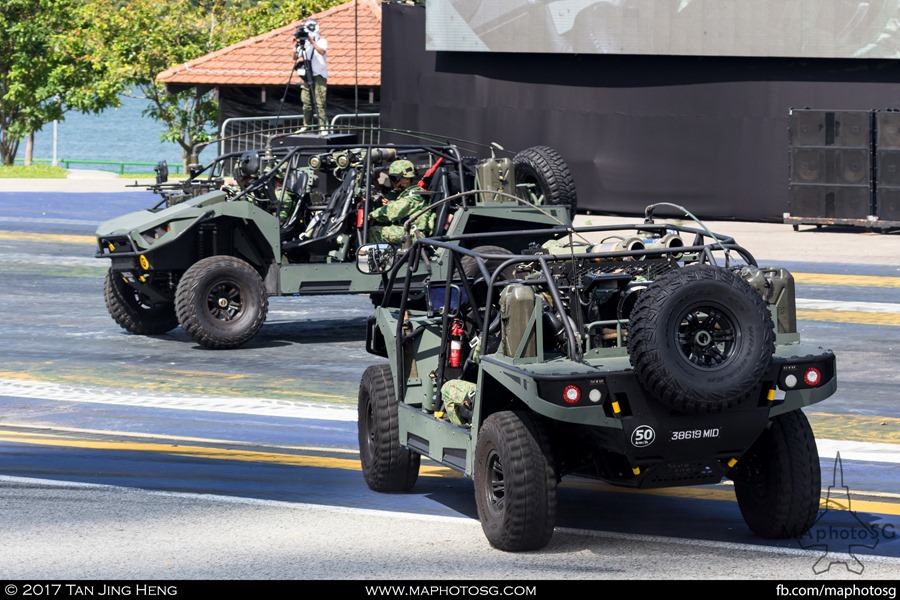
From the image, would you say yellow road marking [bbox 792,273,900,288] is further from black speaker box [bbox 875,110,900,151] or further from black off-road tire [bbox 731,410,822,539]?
black off-road tire [bbox 731,410,822,539]

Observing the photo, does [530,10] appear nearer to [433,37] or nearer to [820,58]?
[433,37]

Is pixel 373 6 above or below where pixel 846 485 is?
above

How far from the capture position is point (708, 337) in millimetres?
7613

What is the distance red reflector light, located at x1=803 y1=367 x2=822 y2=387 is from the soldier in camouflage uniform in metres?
7.89

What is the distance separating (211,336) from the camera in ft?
50.9

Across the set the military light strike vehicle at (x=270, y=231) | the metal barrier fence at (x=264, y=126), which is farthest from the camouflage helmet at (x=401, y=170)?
the metal barrier fence at (x=264, y=126)

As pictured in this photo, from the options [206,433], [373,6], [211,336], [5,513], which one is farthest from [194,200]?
[373,6]

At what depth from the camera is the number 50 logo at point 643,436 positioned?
7.57 metres

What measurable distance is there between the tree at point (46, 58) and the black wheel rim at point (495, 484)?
144 ft

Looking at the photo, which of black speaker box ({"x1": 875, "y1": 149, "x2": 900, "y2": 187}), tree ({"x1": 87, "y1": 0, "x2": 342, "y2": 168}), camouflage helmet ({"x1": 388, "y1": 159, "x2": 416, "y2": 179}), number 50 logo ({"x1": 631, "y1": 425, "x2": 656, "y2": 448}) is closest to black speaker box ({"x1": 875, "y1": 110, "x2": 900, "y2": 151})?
black speaker box ({"x1": 875, "y1": 149, "x2": 900, "y2": 187})

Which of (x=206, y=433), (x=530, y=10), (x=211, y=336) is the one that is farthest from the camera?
(x=530, y=10)

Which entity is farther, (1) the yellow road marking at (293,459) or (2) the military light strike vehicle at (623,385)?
(1) the yellow road marking at (293,459)

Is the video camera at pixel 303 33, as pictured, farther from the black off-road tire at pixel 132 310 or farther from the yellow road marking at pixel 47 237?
the black off-road tire at pixel 132 310

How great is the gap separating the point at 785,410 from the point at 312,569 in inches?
96.4
